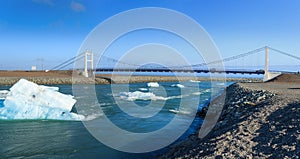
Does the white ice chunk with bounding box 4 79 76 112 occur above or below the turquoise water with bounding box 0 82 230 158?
above

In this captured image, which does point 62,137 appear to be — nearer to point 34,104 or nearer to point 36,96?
point 34,104

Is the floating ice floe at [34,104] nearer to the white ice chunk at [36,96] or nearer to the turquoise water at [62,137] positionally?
the white ice chunk at [36,96]

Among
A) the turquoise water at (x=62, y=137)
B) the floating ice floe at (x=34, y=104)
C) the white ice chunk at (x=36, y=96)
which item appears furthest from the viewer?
the white ice chunk at (x=36, y=96)

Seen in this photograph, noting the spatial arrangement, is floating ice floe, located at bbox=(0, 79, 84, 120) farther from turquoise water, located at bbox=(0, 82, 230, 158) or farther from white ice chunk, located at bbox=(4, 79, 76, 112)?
turquoise water, located at bbox=(0, 82, 230, 158)

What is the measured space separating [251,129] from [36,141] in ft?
18.8

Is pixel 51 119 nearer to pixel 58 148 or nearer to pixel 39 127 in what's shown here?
pixel 39 127

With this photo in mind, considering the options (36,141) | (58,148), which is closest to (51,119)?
(36,141)

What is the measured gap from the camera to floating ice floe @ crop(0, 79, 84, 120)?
31.6ft

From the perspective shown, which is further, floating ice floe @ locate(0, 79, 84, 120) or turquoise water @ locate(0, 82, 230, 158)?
floating ice floe @ locate(0, 79, 84, 120)

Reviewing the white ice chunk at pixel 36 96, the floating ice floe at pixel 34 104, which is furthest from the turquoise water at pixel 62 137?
the white ice chunk at pixel 36 96

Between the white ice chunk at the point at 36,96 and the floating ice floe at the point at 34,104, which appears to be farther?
the white ice chunk at the point at 36,96

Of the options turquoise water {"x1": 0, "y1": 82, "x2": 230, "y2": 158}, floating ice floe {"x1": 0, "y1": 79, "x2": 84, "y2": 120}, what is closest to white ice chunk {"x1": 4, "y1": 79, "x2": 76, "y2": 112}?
floating ice floe {"x1": 0, "y1": 79, "x2": 84, "y2": 120}

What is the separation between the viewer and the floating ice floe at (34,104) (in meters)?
9.62

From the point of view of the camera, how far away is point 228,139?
14.1 feet
